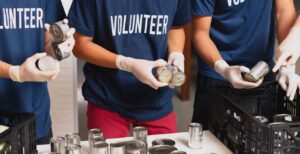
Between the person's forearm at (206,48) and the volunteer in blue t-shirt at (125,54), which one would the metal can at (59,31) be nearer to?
the volunteer in blue t-shirt at (125,54)

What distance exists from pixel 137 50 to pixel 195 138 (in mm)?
404

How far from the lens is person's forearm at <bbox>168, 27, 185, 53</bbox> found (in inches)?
65.6

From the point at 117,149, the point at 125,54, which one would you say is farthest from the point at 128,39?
the point at 117,149

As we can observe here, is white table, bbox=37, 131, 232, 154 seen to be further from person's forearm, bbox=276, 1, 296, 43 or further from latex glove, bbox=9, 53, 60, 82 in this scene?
person's forearm, bbox=276, 1, 296, 43

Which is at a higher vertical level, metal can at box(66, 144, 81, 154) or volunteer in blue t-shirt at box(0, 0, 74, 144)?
volunteer in blue t-shirt at box(0, 0, 74, 144)

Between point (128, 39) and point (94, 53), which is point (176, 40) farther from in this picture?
point (94, 53)

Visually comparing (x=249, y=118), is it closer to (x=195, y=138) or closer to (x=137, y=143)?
(x=195, y=138)

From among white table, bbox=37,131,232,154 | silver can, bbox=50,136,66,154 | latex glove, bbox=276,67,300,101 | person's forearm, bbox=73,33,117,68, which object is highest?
person's forearm, bbox=73,33,117,68

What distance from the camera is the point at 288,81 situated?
1.51 metres

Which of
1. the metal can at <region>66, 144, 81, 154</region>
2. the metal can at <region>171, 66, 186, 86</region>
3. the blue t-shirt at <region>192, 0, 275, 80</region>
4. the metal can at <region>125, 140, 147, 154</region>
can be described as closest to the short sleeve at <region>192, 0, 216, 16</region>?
the blue t-shirt at <region>192, 0, 275, 80</region>

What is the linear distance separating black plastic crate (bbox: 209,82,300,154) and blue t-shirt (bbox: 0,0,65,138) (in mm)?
569

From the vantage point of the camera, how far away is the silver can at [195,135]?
1321mm

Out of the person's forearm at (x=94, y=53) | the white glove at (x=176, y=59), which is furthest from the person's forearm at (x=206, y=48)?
the person's forearm at (x=94, y=53)

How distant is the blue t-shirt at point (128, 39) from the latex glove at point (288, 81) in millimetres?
384
